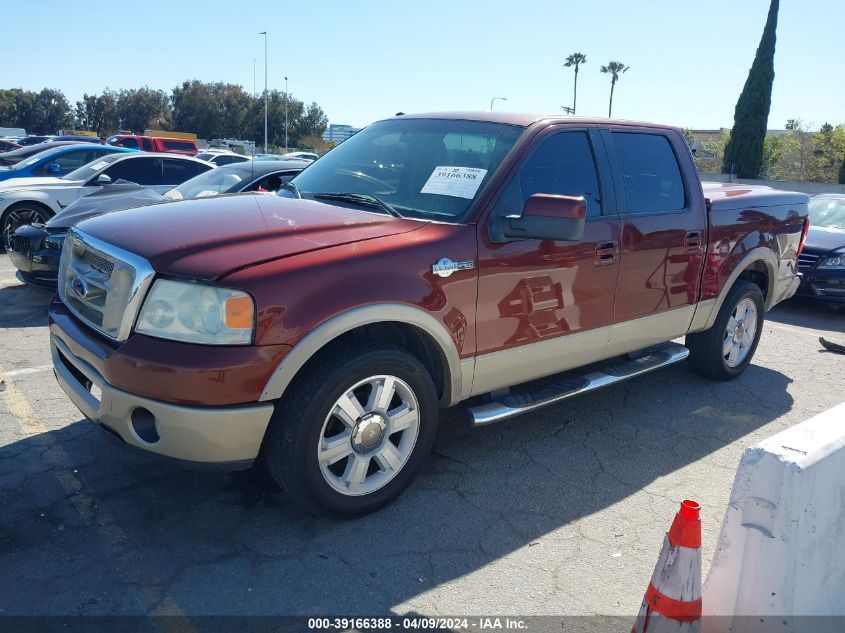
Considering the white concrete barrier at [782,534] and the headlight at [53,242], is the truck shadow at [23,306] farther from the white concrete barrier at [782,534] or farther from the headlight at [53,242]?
the white concrete barrier at [782,534]

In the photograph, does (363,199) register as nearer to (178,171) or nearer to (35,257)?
(35,257)

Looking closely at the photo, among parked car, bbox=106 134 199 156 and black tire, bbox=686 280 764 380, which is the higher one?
parked car, bbox=106 134 199 156

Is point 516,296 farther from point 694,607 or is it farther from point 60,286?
point 60,286

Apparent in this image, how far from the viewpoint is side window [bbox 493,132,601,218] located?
3786 mm

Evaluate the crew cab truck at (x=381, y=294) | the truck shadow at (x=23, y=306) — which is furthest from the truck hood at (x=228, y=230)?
the truck shadow at (x=23, y=306)

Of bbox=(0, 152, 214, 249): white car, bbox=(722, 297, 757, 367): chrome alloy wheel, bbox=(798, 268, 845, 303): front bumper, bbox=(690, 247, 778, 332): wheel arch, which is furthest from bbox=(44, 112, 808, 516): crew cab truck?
bbox=(0, 152, 214, 249): white car

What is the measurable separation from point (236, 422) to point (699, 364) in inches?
160

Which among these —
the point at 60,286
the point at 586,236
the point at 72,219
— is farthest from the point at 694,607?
the point at 72,219

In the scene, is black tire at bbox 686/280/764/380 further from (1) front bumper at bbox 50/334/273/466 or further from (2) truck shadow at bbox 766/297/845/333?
(1) front bumper at bbox 50/334/273/466

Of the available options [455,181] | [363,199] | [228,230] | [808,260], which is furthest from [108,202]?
[808,260]

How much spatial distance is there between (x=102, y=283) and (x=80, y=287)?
29cm

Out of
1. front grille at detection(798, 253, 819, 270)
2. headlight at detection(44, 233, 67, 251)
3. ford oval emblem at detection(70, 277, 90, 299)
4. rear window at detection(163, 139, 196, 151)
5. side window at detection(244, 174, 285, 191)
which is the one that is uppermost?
rear window at detection(163, 139, 196, 151)

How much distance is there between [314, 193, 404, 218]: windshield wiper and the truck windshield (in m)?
0.01

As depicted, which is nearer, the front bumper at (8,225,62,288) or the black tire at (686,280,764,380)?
the black tire at (686,280,764,380)
